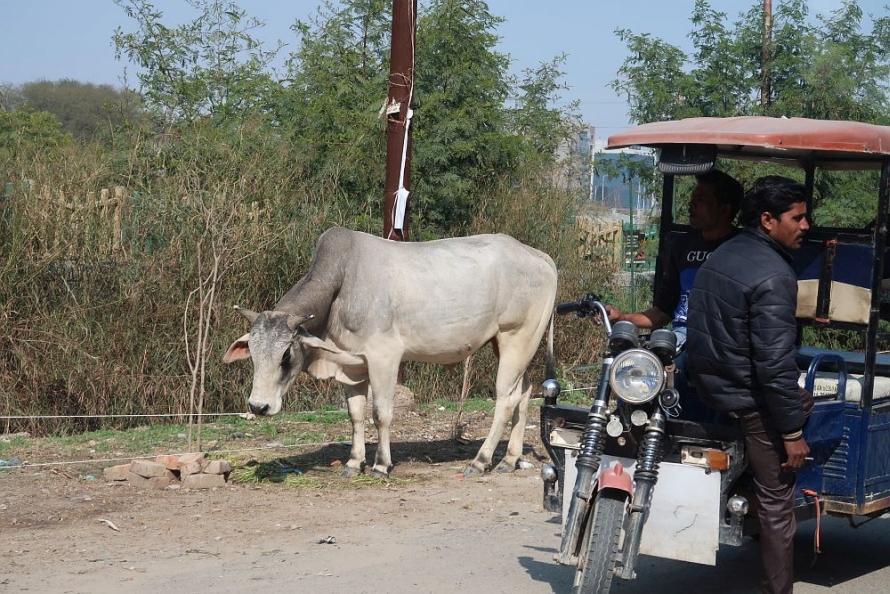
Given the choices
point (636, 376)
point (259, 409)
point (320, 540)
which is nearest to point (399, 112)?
point (259, 409)

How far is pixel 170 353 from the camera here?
10312 mm

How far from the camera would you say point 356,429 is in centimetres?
855

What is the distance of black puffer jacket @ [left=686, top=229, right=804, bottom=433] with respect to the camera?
15.9ft

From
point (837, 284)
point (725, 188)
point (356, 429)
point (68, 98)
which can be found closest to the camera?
point (837, 284)

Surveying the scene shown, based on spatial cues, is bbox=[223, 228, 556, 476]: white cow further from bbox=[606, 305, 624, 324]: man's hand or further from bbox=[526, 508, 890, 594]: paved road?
bbox=[606, 305, 624, 324]: man's hand

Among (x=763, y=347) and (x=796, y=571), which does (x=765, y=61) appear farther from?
(x=763, y=347)

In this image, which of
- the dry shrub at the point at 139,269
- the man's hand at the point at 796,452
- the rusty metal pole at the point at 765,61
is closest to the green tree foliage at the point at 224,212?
the dry shrub at the point at 139,269

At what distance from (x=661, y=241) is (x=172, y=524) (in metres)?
3.60

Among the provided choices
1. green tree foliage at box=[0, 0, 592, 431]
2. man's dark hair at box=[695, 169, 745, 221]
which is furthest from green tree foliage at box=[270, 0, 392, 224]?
man's dark hair at box=[695, 169, 745, 221]

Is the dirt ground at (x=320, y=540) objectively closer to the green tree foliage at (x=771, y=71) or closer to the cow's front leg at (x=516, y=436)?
the cow's front leg at (x=516, y=436)

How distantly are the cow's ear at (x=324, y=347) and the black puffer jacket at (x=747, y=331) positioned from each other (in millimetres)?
3419

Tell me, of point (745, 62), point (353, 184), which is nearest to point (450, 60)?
point (353, 184)

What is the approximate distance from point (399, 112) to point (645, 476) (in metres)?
6.16

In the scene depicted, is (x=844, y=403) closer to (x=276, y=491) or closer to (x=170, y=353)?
(x=276, y=491)
